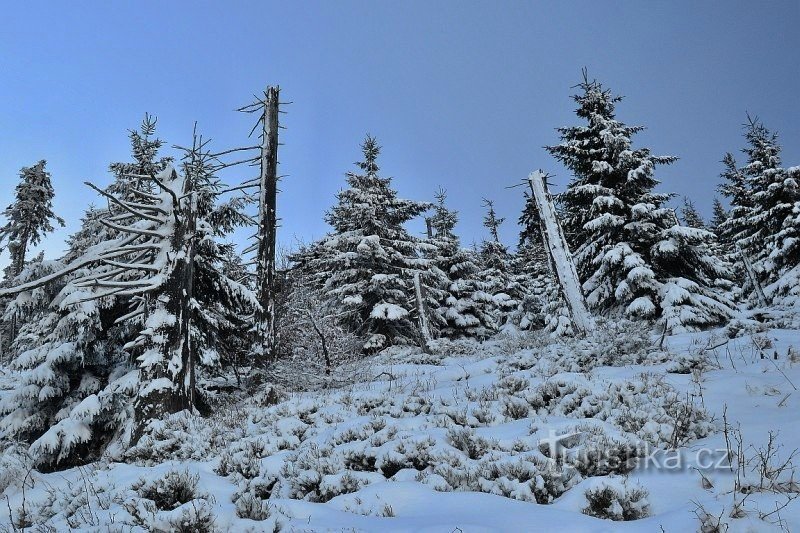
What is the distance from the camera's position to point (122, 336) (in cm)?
1069

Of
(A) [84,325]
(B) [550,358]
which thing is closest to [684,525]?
(B) [550,358]

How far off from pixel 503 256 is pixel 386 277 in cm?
1337

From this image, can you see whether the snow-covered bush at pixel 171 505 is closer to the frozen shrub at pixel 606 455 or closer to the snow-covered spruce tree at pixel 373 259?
the frozen shrub at pixel 606 455

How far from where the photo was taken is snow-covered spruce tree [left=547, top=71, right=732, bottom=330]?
615 inches

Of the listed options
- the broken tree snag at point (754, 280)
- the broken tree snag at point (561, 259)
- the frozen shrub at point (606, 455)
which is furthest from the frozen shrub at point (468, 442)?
the broken tree snag at point (754, 280)

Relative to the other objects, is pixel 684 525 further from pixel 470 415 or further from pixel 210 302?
pixel 210 302

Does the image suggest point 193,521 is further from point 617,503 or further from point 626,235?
point 626,235

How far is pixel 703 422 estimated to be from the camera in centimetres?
526

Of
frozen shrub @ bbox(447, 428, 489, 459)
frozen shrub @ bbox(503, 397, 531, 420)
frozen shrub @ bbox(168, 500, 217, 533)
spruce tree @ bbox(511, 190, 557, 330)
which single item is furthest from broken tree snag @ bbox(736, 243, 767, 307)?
frozen shrub @ bbox(168, 500, 217, 533)

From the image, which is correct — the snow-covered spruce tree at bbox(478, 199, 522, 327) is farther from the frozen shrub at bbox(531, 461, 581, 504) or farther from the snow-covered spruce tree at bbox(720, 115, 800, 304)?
the frozen shrub at bbox(531, 461, 581, 504)

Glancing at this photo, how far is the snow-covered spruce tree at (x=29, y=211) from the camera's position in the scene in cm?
2902

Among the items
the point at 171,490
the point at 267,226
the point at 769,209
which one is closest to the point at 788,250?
the point at 769,209

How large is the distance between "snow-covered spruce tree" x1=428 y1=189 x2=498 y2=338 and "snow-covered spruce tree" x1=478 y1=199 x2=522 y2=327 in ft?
6.64

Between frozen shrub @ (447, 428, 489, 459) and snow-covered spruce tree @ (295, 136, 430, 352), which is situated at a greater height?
snow-covered spruce tree @ (295, 136, 430, 352)
